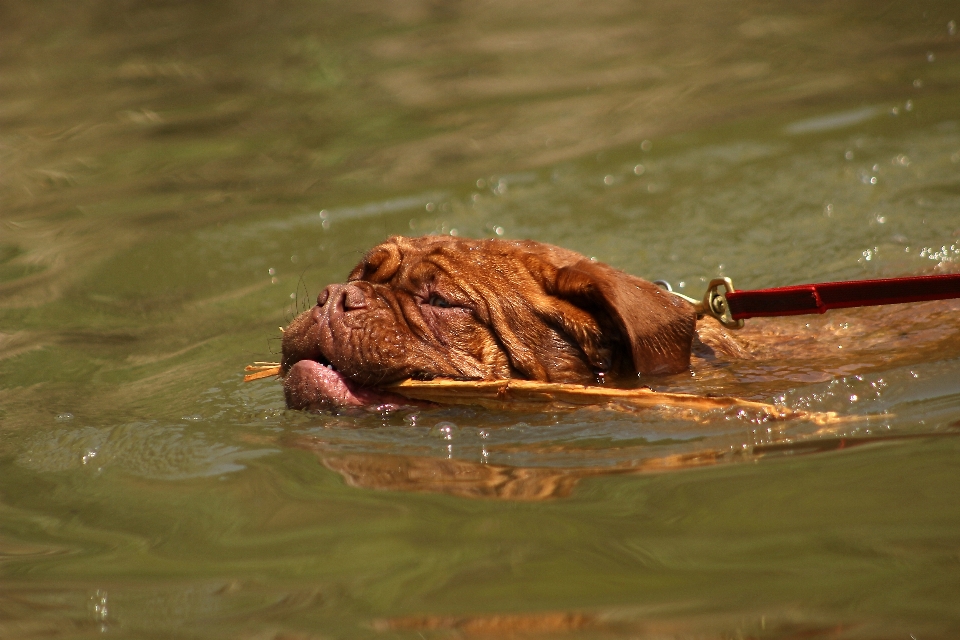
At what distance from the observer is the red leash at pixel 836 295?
5109 mm

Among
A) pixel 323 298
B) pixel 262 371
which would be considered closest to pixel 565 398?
pixel 323 298

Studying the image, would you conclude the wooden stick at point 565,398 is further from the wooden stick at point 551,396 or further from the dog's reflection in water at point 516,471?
the dog's reflection in water at point 516,471

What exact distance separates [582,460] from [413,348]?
988mm

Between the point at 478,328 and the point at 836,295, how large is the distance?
1.75 metres

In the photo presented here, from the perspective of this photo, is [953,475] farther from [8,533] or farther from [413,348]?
[8,533]

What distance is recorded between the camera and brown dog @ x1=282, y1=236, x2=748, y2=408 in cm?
490

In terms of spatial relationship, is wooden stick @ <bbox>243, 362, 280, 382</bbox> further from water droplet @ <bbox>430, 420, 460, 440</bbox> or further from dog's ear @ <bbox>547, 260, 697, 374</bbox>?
dog's ear @ <bbox>547, 260, 697, 374</bbox>

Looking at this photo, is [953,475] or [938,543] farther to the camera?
[953,475]

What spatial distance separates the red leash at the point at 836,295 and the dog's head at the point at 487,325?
0.47 meters

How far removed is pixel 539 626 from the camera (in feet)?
10.2

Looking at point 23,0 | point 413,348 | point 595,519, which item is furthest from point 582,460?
point 23,0

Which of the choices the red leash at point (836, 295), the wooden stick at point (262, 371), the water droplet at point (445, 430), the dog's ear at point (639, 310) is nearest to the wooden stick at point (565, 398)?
the water droplet at point (445, 430)

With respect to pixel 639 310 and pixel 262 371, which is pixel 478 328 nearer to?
pixel 639 310

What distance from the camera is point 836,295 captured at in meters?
5.25
